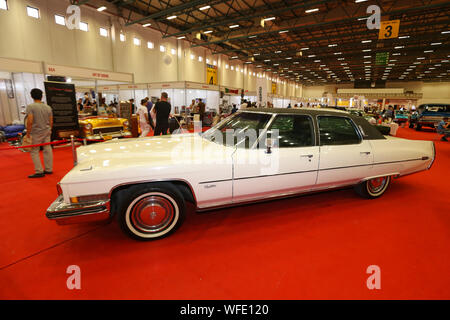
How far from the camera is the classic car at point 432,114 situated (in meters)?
13.2

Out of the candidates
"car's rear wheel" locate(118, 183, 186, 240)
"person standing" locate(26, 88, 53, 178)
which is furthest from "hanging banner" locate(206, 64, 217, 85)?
"car's rear wheel" locate(118, 183, 186, 240)

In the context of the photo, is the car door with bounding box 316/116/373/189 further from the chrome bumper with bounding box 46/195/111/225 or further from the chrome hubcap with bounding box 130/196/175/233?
the chrome bumper with bounding box 46/195/111/225

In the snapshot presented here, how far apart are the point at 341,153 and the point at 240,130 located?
145 cm

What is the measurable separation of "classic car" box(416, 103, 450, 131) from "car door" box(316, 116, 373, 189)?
44.7 feet

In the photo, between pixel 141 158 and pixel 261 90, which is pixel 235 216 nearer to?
pixel 141 158

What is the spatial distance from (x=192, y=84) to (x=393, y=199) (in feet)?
40.3

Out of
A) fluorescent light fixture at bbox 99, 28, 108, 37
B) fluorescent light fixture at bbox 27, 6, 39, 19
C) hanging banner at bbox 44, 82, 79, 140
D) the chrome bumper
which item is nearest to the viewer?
the chrome bumper

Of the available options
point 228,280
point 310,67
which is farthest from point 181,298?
point 310,67

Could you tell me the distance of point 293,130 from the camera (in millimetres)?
3232

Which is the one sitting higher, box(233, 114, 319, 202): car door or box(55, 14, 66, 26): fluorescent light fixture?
box(55, 14, 66, 26): fluorescent light fixture

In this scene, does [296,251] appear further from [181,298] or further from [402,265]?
[181,298]

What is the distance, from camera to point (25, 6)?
441 inches

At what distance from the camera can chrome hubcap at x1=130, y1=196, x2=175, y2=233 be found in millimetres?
2520

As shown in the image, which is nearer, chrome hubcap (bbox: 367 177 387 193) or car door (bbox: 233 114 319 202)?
car door (bbox: 233 114 319 202)
